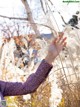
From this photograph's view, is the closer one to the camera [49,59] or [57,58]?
[49,59]

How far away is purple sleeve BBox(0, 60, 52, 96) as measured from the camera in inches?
76.4

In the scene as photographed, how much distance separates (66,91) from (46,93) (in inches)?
11.5

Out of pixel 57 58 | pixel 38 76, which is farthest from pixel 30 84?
pixel 57 58

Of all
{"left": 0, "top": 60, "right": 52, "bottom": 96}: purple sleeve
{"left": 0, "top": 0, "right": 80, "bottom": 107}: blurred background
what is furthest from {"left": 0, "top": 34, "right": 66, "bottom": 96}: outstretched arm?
{"left": 0, "top": 0, "right": 80, "bottom": 107}: blurred background

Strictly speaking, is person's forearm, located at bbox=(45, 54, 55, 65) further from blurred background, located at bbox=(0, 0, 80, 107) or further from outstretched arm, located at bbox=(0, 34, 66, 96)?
blurred background, located at bbox=(0, 0, 80, 107)

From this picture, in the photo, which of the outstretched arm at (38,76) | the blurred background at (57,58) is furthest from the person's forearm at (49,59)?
the blurred background at (57,58)

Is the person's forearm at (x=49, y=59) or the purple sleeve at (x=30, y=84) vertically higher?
the person's forearm at (x=49, y=59)

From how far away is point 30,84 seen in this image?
197 centimetres

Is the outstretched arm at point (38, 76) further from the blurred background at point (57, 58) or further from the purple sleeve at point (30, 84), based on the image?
the blurred background at point (57, 58)

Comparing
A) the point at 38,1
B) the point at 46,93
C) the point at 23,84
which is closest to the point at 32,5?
the point at 38,1

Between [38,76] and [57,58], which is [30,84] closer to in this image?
[38,76]

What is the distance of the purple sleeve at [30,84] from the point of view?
6.37 ft

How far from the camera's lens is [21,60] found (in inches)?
137

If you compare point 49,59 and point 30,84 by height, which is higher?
point 49,59
